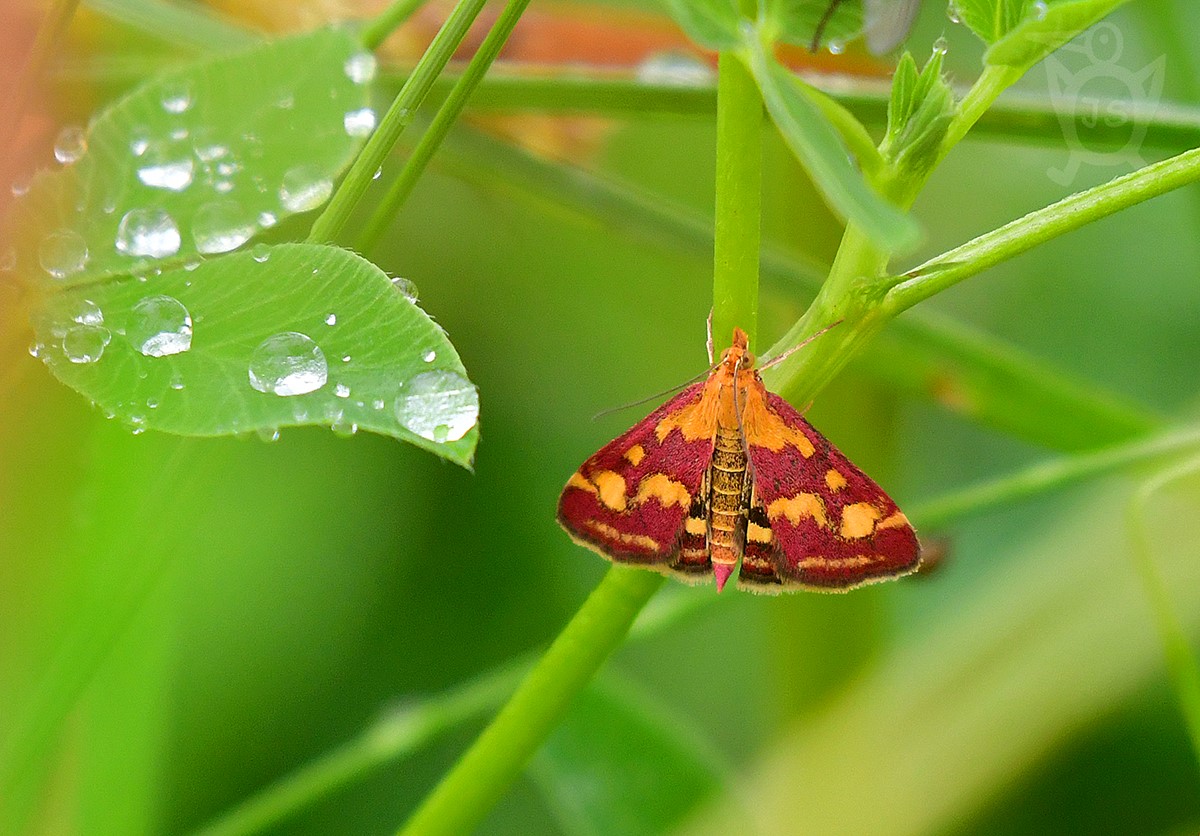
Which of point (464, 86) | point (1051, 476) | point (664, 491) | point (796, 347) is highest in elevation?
point (464, 86)

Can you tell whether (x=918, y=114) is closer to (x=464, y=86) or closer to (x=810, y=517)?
(x=464, y=86)

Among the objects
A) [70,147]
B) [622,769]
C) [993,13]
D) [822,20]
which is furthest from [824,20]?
[622,769]

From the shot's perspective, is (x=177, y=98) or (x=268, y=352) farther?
(x=177, y=98)

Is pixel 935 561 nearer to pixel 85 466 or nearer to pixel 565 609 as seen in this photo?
pixel 565 609

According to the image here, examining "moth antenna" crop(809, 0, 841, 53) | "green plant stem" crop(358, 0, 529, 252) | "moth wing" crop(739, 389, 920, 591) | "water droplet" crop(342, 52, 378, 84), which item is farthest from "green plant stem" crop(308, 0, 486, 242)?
"moth wing" crop(739, 389, 920, 591)

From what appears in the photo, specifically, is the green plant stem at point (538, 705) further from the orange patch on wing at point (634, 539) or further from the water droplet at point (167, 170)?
the water droplet at point (167, 170)

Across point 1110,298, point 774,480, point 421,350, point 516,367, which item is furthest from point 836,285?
point 1110,298

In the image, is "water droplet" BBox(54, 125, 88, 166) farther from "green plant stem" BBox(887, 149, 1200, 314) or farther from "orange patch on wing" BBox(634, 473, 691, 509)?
"green plant stem" BBox(887, 149, 1200, 314)
